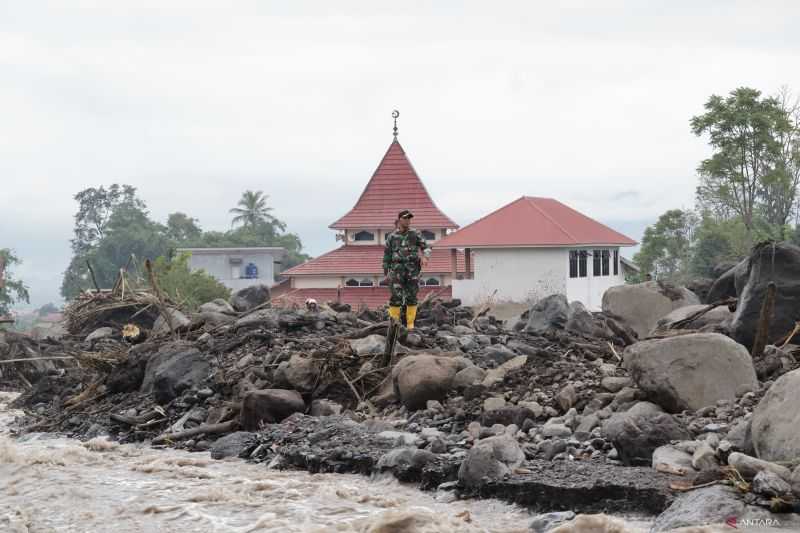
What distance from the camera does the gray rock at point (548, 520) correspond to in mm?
6836

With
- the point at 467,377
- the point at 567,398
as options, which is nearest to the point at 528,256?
the point at 467,377

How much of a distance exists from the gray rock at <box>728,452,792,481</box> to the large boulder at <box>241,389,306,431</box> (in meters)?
4.96

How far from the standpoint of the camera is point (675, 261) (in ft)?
154

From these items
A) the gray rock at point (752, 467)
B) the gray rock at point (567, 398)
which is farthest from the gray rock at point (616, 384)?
the gray rock at point (752, 467)

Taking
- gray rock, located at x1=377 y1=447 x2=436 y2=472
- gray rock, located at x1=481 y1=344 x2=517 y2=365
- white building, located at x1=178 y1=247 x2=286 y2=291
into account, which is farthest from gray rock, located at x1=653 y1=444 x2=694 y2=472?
white building, located at x1=178 y1=247 x2=286 y2=291

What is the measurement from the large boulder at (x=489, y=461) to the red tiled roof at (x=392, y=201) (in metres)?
32.6

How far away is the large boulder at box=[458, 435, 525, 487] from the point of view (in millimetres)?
7742

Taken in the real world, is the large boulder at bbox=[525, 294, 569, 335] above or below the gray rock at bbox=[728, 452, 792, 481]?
above

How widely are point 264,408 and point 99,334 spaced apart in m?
7.29

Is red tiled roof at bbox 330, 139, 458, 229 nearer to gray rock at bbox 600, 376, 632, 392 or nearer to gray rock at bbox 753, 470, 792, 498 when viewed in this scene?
gray rock at bbox 600, 376, 632, 392

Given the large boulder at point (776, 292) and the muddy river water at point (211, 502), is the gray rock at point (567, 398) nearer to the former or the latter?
the muddy river water at point (211, 502)

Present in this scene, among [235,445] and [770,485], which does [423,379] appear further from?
[770,485]

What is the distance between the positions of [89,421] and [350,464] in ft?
15.3

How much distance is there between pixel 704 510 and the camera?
639 centimetres
